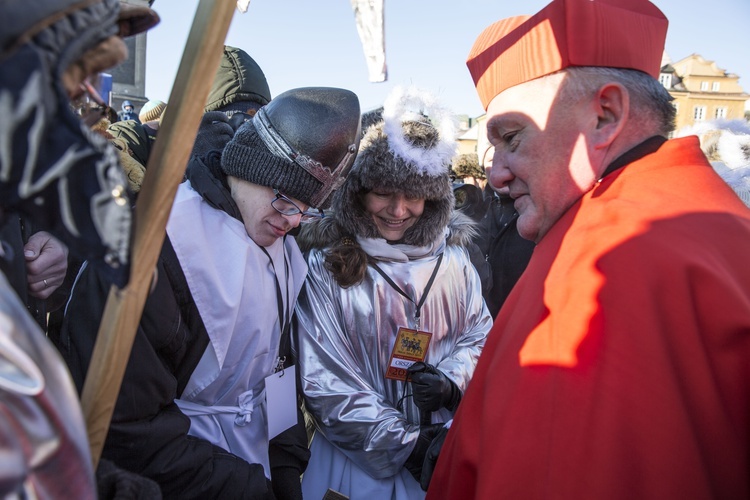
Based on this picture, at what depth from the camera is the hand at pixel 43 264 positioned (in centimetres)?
174

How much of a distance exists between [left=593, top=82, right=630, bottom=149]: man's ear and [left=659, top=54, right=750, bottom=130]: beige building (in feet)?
143

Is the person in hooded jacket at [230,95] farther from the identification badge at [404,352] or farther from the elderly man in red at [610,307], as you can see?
the elderly man in red at [610,307]

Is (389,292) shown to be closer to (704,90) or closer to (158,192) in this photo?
(158,192)

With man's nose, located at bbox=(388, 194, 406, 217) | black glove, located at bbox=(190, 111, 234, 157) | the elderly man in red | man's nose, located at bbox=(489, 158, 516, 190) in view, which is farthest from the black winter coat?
black glove, located at bbox=(190, 111, 234, 157)

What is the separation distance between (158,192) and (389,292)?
1.65 m

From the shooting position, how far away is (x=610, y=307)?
1028 millimetres

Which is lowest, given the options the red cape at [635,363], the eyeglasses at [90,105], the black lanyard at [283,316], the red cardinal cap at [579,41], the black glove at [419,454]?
the black glove at [419,454]

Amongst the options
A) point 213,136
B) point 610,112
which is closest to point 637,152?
point 610,112

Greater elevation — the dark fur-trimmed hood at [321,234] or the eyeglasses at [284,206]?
the eyeglasses at [284,206]

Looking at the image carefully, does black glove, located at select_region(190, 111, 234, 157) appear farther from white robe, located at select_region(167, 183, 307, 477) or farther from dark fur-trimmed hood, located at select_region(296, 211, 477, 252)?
white robe, located at select_region(167, 183, 307, 477)

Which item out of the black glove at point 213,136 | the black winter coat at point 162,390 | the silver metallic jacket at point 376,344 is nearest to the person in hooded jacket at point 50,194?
the black winter coat at point 162,390

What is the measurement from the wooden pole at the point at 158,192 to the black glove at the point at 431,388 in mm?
1540

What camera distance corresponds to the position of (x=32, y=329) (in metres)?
0.67

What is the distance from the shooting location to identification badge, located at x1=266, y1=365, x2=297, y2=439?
1.98 meters
